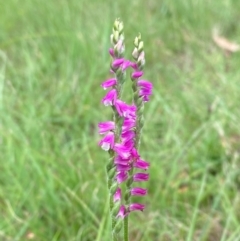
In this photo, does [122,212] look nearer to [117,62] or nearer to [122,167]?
[122,167]

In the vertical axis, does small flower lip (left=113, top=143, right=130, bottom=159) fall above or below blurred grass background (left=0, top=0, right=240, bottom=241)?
below

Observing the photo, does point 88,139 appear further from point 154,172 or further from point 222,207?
point 222,207

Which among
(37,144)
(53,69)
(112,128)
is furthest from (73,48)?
(112,128)

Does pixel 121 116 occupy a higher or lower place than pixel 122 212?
higher

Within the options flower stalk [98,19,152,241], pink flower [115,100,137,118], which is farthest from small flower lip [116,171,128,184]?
pink flower [115,100,137,118]

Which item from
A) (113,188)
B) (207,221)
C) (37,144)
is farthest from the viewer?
(37,144)

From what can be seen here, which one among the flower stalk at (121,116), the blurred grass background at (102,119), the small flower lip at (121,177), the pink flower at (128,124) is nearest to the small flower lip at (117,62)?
the flower stalk at (121,116)

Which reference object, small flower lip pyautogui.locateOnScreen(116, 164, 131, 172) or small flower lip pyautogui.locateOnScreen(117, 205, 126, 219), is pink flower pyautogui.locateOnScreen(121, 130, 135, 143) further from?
small flower lip pyautogui.locateOnScreen(117, 205, 126, 219)

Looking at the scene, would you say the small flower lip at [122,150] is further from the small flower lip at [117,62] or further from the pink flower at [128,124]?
the small flower lip at [117,62]

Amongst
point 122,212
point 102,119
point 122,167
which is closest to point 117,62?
point 122,167
